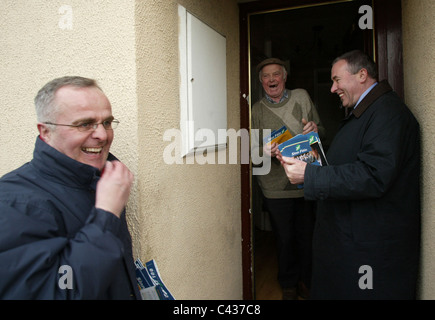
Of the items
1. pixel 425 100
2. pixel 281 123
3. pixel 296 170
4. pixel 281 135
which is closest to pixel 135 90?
pixel 296 170

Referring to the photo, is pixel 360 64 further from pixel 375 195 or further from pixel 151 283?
pixel 151 283

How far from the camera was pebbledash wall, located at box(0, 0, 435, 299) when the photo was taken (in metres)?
1.40

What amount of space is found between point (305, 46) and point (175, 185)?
170 inches

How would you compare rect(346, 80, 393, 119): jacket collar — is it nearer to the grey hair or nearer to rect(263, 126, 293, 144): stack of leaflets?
rect(263, 126, 293, 144): stack of leaflets

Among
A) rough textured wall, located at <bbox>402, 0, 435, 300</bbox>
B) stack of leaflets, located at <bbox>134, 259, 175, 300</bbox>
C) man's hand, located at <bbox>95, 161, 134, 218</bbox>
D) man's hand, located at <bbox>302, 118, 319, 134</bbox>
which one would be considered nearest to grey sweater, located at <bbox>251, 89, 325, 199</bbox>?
man's hand, located at <bbox>302, 118, 319, 134</bbox>

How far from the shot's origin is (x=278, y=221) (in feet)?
9.27

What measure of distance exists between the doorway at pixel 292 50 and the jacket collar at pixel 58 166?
1808 mm

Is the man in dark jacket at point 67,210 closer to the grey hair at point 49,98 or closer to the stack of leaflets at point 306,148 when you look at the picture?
the grey hair at point 49,98

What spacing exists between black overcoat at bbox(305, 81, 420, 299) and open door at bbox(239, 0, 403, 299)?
0.60m

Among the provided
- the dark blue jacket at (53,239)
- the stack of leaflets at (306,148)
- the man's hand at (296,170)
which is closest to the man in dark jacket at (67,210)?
the dark blue jacket at (53,239)

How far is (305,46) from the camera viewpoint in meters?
5.19

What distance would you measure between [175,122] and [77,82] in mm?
632

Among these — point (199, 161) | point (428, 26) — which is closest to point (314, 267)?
point (199, 161)

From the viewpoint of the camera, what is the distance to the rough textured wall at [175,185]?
1440mm
